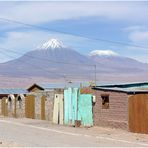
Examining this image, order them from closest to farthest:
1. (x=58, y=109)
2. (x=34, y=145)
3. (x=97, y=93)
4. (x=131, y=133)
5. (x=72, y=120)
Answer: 1. (x=34, y=145)
2. (x=131, y=133)
3. (x=97, y=93)
4. (x=72, y=120)
5. (x=58, y=109)

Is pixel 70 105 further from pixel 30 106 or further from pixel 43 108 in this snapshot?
pixel 30 106

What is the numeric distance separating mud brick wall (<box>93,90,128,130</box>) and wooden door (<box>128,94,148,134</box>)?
0.83 meters

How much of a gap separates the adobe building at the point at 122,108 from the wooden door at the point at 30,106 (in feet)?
45.4

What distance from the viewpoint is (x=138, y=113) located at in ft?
96.4

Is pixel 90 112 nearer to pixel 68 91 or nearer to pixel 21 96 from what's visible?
pixel 68 91

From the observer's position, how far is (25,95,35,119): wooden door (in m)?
48.3

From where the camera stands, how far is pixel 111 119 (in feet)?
109

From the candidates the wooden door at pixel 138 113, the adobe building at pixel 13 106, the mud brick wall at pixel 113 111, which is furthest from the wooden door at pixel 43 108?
the wooden door at pixel 138 113

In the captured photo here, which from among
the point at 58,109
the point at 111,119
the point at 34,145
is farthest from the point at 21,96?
the point at 34,145

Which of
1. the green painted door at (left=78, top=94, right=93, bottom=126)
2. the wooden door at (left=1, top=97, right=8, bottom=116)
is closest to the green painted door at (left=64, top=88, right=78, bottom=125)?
the green painted door at (left=78, top=94, right=93, bottom=126)

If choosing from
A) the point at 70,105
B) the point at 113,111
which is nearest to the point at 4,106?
the point at 70,105

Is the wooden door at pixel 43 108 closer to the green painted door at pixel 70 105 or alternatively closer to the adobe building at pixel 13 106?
the adobe building at pixel 13 106

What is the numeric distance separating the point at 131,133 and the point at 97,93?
6.39 meters

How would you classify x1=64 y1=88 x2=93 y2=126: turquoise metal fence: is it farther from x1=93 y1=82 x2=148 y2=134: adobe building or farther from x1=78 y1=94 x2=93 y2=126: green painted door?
x1=93 y1=82 x2=148 y2=134: adobe building
